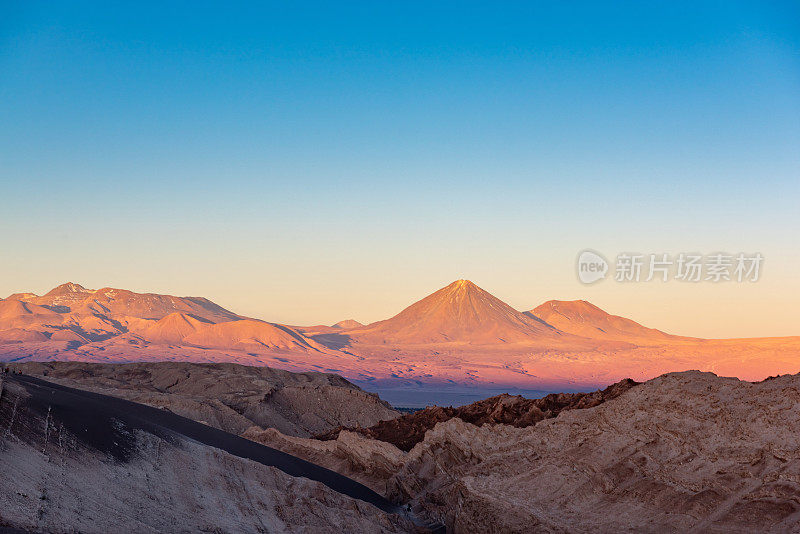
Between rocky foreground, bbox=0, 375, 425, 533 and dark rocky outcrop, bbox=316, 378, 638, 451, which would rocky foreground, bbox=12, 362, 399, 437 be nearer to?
dark rocky outcrop, bbox=316, 378, 638, 451

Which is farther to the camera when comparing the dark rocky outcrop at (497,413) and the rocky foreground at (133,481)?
the dark rocky outcrop at (497,413)

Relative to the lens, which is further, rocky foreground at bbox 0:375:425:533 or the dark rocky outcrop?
the dark rocky outcrop

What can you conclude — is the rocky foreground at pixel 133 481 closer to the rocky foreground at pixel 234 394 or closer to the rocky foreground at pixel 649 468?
the rocky foreground at pixel 649 468

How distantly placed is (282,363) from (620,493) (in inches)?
5970

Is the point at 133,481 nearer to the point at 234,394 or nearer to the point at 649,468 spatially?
the point at 649,468

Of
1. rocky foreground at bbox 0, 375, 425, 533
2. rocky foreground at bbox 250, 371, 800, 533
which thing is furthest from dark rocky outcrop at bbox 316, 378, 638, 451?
rocky foreground at bbox 0, 375, 425, 533

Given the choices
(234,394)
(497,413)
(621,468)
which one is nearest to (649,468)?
(621,468)

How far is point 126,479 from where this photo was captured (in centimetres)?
2306

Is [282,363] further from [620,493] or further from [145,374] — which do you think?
[620,493]

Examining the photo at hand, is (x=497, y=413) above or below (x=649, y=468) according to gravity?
above

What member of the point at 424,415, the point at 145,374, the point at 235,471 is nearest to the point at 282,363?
the point at 145,374

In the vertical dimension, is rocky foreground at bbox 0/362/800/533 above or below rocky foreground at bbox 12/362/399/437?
above

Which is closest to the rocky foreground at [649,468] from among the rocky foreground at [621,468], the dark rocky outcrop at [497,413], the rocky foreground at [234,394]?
the rocky foreground at [621,468]

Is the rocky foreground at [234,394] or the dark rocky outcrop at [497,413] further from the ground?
the dark rocky outcrop at [497,413]
